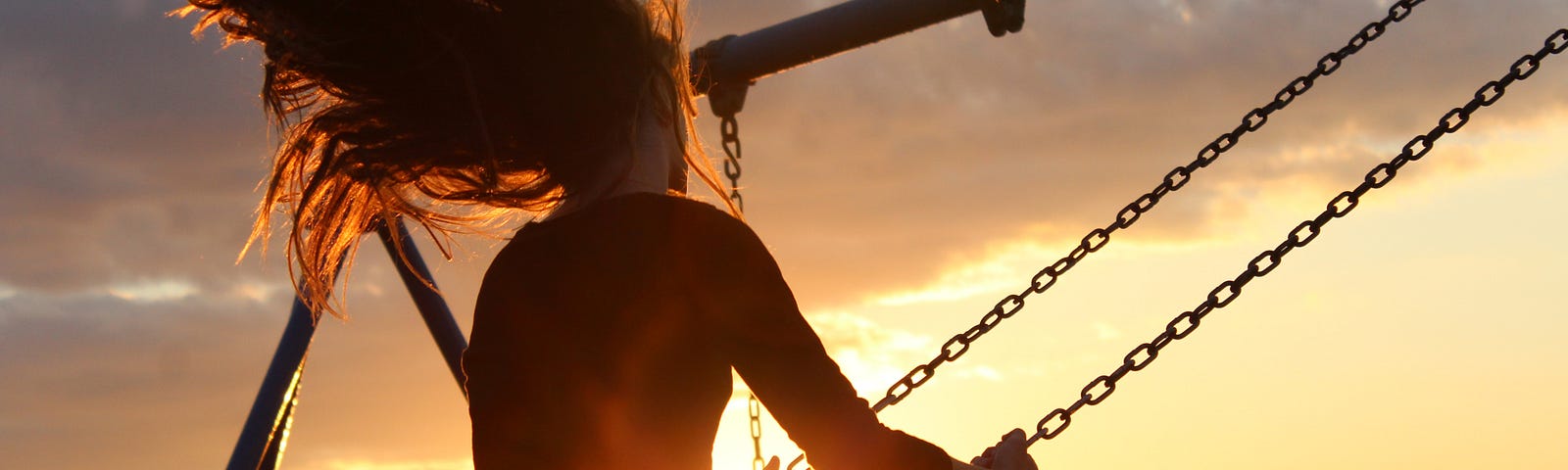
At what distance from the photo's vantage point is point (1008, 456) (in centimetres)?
A: 216

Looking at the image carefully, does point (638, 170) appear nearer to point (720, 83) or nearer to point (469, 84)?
point (469, 84)

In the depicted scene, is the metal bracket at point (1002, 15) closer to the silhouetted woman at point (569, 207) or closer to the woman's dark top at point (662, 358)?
the silhouetted woman at point (569, 207)

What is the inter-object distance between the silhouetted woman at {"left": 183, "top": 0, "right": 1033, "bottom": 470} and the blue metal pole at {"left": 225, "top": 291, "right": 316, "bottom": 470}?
4114 millimetres

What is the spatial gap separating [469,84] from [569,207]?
233 mm

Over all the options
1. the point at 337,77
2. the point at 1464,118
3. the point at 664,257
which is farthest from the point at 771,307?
the point at 1464,118

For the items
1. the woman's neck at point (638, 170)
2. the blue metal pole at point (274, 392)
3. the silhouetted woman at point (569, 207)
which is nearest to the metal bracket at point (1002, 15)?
the silhouetted woman at point (569, 207)

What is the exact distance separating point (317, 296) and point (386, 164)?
1.54 feet

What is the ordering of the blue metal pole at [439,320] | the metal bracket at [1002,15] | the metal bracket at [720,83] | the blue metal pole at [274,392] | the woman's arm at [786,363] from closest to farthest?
the woman's arm at [786,363] < the metal bracket at [1002,15] < the metal bracket at [720,83] < the blue metal pole at [274,392] < the blue metal pole at [439,320]

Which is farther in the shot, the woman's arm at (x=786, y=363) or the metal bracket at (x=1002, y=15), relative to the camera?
the metal bracket at (x=1002, y=15)

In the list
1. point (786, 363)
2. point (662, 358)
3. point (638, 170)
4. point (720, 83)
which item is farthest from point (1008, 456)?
point (720, 83)

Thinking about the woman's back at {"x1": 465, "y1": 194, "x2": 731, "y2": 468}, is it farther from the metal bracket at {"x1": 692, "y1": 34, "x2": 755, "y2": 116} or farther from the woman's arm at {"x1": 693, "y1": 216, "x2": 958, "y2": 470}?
the metal bracket at {"x1": 692, "y1": 34, "x2": 755, "y2": 116}

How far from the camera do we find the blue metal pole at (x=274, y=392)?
6.38m

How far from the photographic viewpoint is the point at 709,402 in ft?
6.48

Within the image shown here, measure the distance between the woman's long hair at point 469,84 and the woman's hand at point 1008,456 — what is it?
0.70 m
